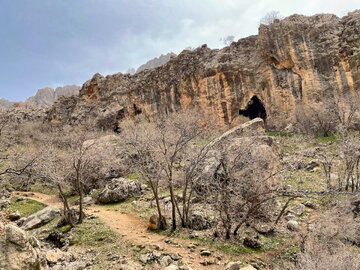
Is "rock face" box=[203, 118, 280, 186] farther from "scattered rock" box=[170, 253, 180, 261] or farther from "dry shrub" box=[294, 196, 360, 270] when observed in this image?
"scattered rock" box=[170, 253, 180, 261]

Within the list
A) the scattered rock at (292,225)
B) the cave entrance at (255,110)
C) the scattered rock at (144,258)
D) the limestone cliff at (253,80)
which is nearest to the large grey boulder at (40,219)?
the scattered rock at (144,258)

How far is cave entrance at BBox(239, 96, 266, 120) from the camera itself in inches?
1412

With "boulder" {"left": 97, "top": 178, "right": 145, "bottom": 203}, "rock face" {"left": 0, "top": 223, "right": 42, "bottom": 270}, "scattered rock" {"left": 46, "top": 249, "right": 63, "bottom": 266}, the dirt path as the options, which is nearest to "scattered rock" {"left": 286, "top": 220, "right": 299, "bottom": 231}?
the dirt path

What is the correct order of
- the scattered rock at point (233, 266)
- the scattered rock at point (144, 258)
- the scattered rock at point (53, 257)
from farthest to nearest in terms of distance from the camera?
the scattered rock at point (144, 258)
the scattered rock at point (53, 257)
the scattered rock at point (233, 266)

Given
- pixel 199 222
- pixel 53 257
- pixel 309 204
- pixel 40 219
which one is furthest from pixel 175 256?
pixel 40 219

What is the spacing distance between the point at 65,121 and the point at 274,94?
143ft

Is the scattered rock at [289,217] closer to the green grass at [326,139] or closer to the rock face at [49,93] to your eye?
the green grass at [326,139]

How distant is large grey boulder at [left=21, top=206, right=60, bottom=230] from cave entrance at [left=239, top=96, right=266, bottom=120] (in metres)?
29.9

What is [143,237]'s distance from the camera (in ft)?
31.0

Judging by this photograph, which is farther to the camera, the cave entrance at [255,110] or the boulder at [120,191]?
the cave entrance at [255,110]

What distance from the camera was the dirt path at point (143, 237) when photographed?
24.7ft

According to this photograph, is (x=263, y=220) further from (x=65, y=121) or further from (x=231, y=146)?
(x=65, y=121)

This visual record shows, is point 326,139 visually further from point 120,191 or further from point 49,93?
point 49,93

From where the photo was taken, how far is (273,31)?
1222 inches
